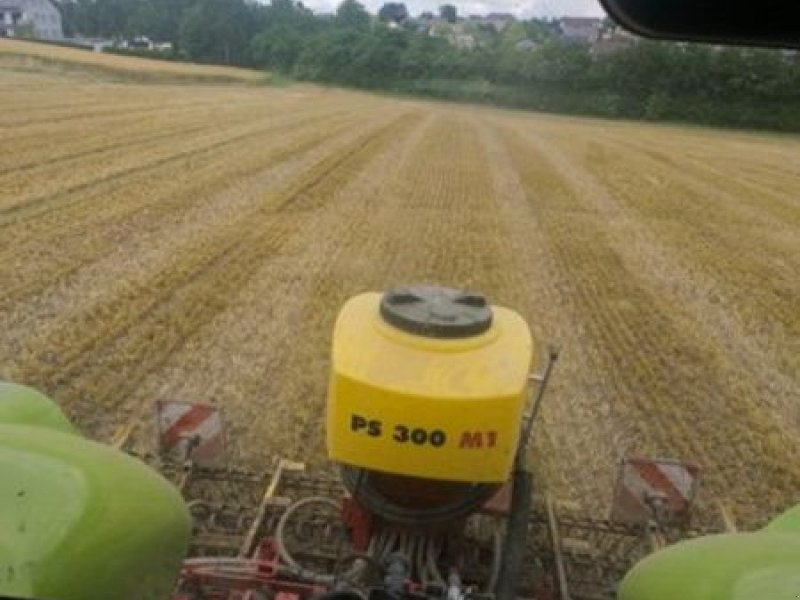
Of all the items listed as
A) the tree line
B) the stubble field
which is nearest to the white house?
the tree line

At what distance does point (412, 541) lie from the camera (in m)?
2.40

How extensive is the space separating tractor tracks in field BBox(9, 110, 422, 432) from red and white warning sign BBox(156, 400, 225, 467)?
1288mm

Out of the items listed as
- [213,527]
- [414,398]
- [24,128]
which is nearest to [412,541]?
[414,398]

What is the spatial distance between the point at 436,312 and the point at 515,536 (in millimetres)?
570

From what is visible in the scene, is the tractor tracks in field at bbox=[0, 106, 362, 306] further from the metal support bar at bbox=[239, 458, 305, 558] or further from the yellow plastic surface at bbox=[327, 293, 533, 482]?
the yellow plastic surface at bbox=[327, 293, 533, 482]

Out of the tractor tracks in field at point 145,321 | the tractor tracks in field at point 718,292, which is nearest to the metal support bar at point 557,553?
the tractor tracks in field at point 145,321

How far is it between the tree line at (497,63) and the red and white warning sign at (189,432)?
70.4 feet

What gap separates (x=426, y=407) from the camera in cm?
202

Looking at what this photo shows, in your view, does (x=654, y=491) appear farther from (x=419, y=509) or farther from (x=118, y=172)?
(x=118, y=172)

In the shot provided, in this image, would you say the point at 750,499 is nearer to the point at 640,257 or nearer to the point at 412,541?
the point at 412,541

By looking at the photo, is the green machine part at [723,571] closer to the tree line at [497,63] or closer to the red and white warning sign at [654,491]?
the red and white warning sign at [654,491]

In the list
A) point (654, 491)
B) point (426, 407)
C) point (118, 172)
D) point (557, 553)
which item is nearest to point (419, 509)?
point (426, 407)

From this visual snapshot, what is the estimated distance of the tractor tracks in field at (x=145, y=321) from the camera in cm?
489

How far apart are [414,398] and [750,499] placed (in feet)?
8.79
